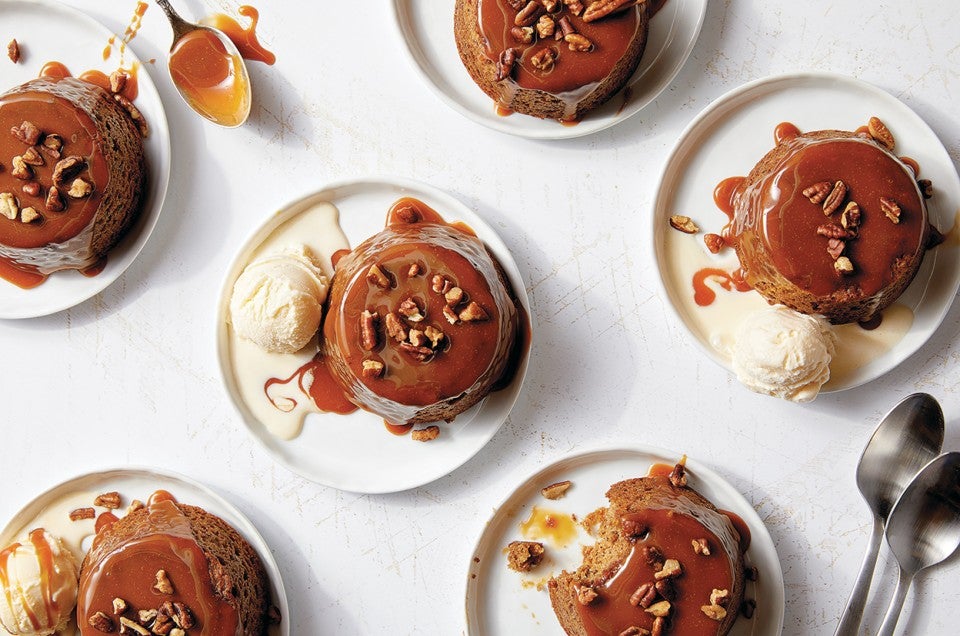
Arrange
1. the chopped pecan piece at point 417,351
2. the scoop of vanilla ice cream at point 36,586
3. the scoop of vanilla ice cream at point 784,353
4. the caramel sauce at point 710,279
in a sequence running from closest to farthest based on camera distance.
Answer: the chopped pecan piece at point 417,351, the scoop of vanilla ice cream at point 784,353, the scoop of vanilla ice cream at point 36,586, the caramel sauce at point 710,279

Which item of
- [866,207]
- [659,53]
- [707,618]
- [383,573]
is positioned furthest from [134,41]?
[707,618]

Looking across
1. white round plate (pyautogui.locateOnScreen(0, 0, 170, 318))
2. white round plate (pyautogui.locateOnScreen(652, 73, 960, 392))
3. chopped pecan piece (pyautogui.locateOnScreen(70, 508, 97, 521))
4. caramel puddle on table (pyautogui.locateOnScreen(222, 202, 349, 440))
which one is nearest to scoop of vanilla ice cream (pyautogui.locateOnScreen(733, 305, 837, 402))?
white round plate (pyautogui.locateOnScreen(652, 73, 960, 392))

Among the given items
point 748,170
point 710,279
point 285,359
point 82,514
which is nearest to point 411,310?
point 285,359

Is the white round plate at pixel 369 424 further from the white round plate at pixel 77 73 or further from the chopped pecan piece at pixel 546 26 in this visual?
the chopped pecan piece at pixel 546 26

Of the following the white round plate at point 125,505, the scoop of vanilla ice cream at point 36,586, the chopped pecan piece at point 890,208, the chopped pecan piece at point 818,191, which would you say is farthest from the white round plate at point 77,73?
the chopped pecan piece at point 890,208

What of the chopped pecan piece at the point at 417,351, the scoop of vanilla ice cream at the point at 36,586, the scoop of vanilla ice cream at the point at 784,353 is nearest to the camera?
the chopped pecan piece at the point at 417,351

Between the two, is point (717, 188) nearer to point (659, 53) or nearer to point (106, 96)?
point (659, 53)
